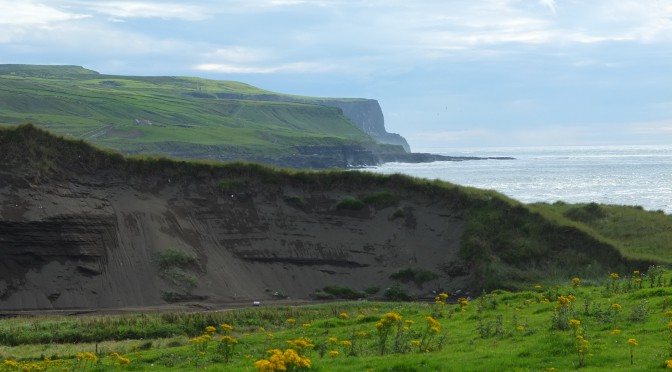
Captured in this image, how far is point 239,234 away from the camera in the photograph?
4747 cm

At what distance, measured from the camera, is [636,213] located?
52812mm

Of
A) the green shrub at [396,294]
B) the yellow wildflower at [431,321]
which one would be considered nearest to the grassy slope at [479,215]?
the green shrub at [396,294]

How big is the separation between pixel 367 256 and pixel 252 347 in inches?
1014

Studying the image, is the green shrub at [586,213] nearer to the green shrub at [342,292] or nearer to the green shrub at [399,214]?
the green shrub at [399,214]

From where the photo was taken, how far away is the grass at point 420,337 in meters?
16.5

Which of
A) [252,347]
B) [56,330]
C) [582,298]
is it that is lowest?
→ [56,330]

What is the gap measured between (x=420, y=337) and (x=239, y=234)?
91.2 feet

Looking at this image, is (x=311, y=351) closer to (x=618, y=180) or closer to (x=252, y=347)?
(x=252, y=347)

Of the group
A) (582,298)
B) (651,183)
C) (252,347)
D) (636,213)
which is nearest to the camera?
(252,347)

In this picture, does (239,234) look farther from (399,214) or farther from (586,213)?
(586,213)

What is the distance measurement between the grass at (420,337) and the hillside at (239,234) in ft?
30.5

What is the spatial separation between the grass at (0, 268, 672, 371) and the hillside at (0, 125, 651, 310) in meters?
9.29

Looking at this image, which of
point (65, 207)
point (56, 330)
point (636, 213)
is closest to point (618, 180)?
point (636, 213)

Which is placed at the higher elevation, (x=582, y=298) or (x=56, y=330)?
(x=582, y=298)
